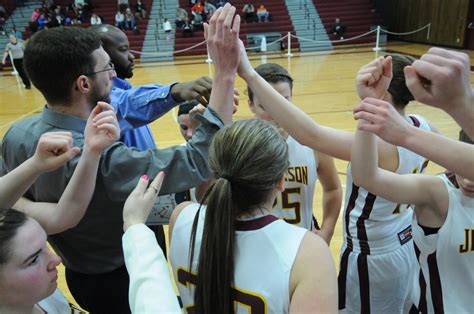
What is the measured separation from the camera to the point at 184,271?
1.33m

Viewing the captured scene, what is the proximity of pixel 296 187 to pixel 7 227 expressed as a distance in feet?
5.35

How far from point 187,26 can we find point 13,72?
7.74 m

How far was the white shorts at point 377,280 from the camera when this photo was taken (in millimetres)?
2307

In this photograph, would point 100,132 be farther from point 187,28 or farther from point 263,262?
point 187,28

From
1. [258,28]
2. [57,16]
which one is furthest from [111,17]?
[258,28]

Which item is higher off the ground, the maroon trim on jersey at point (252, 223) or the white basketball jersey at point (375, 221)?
the maroon trim on jersey at point (252, 223)

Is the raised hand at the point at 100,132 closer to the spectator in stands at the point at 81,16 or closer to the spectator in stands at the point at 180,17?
the spectator in stands at the point at 180,17

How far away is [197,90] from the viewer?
1.86 m

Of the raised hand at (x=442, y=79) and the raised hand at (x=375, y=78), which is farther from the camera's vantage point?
Result: the raised hand at (x=375, y=78)

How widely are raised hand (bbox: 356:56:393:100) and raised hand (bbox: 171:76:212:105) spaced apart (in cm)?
69

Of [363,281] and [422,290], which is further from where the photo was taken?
[363,281]

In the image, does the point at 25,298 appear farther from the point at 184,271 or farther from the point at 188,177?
the point at 188,177

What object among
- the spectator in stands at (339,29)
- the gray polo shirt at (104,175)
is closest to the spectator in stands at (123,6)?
the spectator in stands at (339,29)

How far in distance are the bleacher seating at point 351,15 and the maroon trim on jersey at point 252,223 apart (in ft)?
61.6
